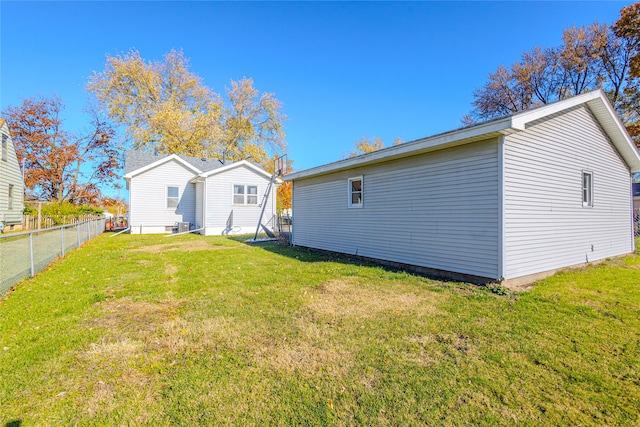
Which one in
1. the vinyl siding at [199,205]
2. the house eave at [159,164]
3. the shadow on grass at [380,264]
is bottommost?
the shadow on grass at [380,264]

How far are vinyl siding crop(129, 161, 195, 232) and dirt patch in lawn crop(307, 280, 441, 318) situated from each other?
15139 millimetres

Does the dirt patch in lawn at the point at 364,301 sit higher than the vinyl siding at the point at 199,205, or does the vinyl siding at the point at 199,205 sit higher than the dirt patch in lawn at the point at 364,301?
the vinyl siding at the point at 199,205

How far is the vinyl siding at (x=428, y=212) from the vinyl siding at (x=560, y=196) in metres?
0.36

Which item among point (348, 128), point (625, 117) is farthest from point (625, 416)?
point (348, 128)

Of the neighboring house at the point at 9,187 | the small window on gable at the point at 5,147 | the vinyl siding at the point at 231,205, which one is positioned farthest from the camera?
the vinyl siding at the point at 231,205

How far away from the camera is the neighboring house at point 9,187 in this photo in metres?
14.5

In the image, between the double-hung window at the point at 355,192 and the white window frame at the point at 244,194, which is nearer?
the double-hung window at the point at 355,192

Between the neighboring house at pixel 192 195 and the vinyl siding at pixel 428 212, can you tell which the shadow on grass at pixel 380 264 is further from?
the neighboring house at pixel 192 195

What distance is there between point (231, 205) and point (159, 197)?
442 cm

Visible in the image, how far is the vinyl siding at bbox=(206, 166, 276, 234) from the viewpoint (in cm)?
1658

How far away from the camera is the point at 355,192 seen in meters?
9.07

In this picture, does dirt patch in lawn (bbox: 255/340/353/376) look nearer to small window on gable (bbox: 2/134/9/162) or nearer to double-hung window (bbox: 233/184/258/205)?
double-hung window (bbox: 233/184/258/205)

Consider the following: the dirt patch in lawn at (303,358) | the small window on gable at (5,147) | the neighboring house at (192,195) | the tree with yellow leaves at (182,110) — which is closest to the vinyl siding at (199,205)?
the neighboring house at (192,195)

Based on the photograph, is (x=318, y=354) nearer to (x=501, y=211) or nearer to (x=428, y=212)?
(x=501, y=211)
